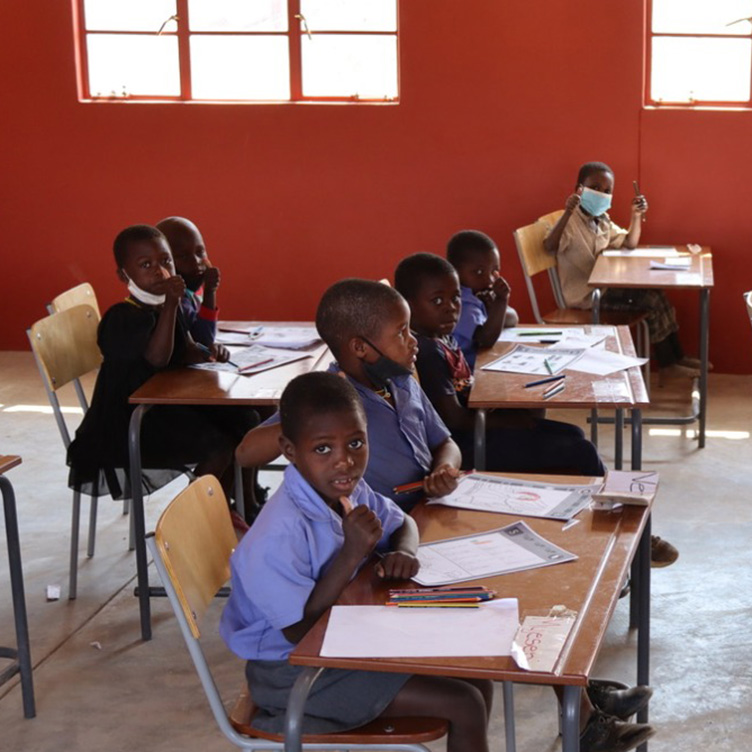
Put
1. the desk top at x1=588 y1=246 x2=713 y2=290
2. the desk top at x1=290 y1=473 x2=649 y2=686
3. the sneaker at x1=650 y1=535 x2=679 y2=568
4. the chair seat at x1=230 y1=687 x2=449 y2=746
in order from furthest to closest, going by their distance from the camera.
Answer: the desk top at x1=588 y1=246 x2=713 y2=290 → the sneaker at x1=650 y1=535 x2=679 y2=568 → the chair seat at x1=230 y1=687 x2=449 y2=746 → the desk top at x1=290 y1=473 x2=649 y2=686

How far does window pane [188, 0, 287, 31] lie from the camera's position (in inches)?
246

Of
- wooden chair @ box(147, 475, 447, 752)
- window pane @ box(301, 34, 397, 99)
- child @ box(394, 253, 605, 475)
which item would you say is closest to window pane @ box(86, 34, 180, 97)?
window pane @ box(301, 34, 397, 99)

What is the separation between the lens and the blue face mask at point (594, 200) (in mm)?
5781

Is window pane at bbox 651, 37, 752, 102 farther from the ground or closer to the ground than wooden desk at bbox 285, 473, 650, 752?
farther from the ground

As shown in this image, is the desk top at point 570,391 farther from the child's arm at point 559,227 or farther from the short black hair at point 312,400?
the child's arm at point 559,227

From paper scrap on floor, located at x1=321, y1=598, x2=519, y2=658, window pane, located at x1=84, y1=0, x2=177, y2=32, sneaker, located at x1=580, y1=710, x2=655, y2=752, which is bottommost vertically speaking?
sneaker, located at x1=580, y1=710, x2=655, y2=752

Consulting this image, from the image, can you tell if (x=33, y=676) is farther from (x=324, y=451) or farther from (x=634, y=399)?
(x=634, y=399)

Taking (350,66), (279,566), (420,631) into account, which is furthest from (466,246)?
(350,66)

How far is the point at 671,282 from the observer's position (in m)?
5.13

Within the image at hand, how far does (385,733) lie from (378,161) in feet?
14.8

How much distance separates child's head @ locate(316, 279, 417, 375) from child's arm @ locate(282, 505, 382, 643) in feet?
2.55

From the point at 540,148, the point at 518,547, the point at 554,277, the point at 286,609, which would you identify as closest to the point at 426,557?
the point at 518,547

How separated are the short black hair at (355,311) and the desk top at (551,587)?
476 millimetres

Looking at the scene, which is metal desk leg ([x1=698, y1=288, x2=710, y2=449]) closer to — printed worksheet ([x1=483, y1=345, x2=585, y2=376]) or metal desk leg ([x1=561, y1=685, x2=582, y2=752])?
printed worksheet ([x1=483, y1=345, x2=585, y2=376])
